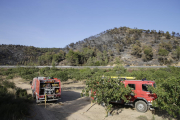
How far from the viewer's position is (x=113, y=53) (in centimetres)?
10481

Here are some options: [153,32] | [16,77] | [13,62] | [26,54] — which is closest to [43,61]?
[13,62]

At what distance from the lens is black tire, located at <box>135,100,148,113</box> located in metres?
10.2

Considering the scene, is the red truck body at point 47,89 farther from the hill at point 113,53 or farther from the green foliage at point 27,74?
the hill at point 113,53

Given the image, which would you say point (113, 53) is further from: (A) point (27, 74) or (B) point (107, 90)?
(B) point (107, 90)

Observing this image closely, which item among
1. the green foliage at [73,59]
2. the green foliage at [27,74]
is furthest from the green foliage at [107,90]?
the green foliage at [73,59]

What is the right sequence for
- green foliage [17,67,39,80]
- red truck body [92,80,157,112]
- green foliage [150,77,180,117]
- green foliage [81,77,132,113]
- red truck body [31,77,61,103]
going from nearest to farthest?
green foliage [150,77,180,117]
green foliage [81,77,132,113]
red truck body [92,80,157,112]
red truck body [31,77,61,103]
green foliage [17,67,39,80]

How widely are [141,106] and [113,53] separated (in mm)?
96091

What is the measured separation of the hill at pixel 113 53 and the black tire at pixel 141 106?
48.9 meters

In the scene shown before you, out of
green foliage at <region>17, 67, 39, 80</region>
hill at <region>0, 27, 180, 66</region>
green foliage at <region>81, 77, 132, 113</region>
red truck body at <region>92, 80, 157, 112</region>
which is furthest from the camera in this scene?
hill at <region>0, 27, 180, 66</region>

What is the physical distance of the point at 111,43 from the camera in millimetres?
125875

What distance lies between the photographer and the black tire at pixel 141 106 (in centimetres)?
1019

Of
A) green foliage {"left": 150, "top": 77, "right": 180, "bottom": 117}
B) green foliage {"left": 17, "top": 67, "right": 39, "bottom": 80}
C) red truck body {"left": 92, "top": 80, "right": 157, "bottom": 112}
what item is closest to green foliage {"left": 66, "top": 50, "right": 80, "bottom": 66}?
green foliage {"left": 17, "top": 67, "right": 39, "bottom": 80}

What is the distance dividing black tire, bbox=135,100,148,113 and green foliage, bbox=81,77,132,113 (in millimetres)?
2064

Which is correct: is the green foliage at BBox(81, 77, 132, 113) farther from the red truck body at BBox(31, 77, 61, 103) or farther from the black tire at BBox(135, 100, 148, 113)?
the red truck body at BBox(31, 77, 61, 103)
